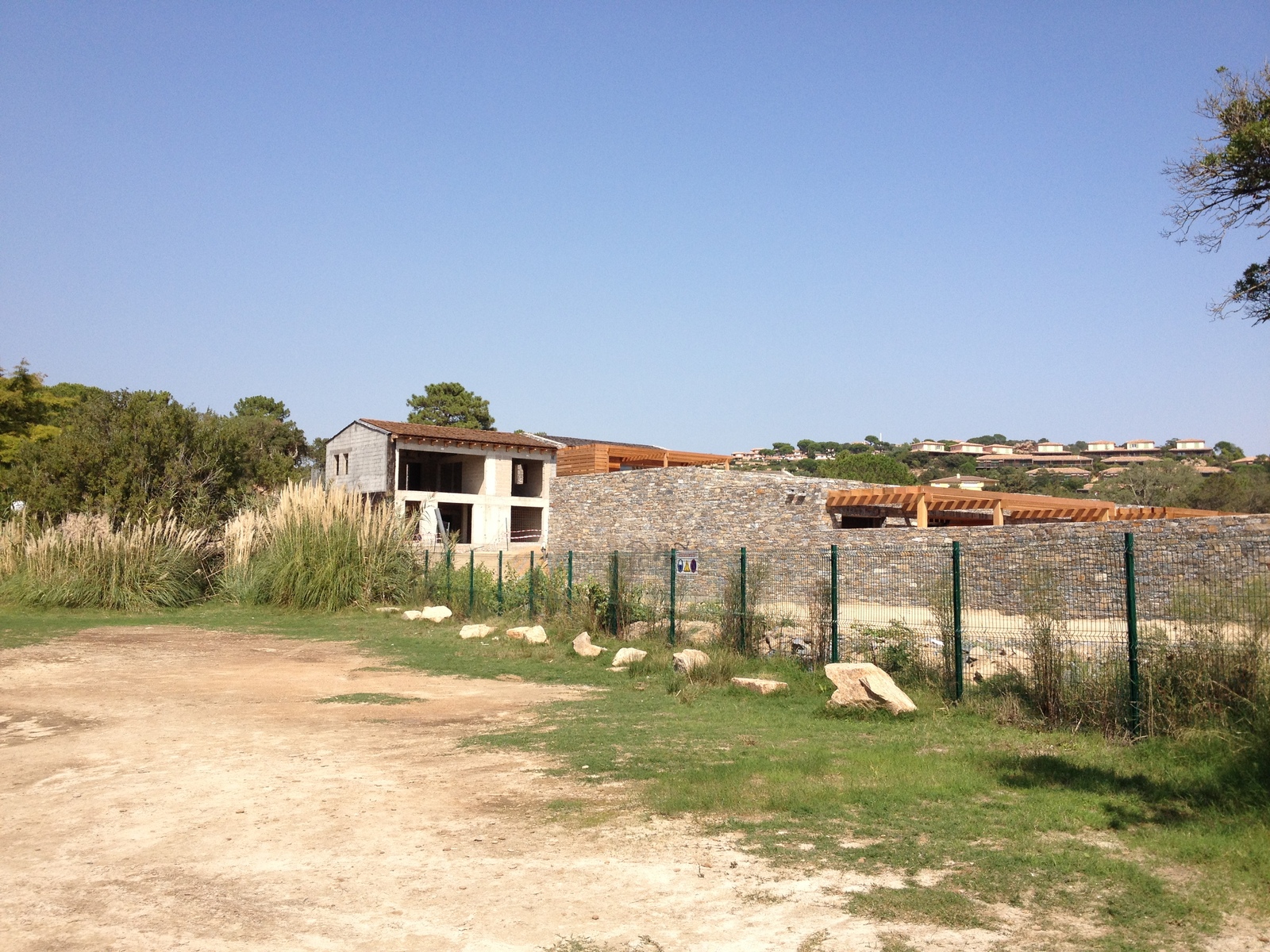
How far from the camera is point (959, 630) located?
10664 mm

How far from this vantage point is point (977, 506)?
3231cm

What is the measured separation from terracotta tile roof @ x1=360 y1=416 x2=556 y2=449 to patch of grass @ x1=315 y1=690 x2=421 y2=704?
38.2 metres

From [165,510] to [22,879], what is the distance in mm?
26232

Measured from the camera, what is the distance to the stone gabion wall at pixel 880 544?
1595 cm

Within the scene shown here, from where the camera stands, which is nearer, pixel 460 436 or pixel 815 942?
pixel 815 942

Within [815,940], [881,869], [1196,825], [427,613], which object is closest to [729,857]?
[881,869]

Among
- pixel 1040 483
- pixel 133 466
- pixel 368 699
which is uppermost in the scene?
pixel 1040 483

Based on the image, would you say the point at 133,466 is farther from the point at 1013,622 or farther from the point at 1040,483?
the point at 1040,483

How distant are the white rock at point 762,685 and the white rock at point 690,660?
851mm

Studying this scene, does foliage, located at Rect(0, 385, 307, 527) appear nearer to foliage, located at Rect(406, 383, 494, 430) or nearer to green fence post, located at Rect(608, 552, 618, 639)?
green fence post, located at Rect(608, 552, 618, 639)

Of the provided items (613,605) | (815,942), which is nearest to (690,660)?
(613,605)

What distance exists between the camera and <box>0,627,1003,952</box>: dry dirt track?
4742 mm

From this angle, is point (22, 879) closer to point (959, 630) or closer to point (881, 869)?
point (881, 869)

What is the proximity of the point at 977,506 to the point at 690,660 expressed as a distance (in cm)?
2217
